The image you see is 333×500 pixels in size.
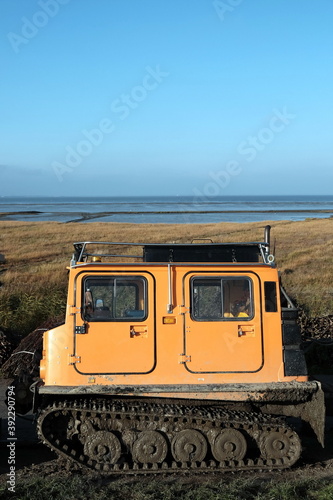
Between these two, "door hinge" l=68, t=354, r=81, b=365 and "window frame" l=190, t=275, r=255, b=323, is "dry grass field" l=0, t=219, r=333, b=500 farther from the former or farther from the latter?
"window frame" l=190, t=275, r=255, b=323

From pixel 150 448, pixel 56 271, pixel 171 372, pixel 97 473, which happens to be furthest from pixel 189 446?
pixel 56 271

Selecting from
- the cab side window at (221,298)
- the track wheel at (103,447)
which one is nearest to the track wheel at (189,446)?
the track wheel at (103,447)

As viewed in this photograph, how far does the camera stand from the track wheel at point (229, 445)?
783 cm

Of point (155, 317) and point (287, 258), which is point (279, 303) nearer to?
point (155, 317)

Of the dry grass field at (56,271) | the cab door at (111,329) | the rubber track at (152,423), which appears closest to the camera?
the rubber track at (152,423)

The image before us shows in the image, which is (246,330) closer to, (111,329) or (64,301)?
(111,329)

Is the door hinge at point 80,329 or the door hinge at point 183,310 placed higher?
the door hinge at point 183,310

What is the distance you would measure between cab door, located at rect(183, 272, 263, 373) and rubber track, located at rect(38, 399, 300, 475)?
637 mm

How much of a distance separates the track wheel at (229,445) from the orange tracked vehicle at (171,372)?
1 centimetres

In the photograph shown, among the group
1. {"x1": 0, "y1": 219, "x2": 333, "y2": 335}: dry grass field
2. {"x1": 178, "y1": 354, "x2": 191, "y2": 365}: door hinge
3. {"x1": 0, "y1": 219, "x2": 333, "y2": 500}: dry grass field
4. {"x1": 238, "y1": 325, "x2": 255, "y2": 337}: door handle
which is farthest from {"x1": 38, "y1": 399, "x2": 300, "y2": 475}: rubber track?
{"x1": 0, "y1": 219, "x2": 333, "y2": 335}: dry grass field

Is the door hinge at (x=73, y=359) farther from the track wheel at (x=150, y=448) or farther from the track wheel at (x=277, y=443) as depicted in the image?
the track wheel at (x=277, y=443)

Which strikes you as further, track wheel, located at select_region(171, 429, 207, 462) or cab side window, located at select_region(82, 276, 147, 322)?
cab side window, located at select_region(82, 276, 147, 322)

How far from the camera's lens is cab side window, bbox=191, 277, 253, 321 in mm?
8047

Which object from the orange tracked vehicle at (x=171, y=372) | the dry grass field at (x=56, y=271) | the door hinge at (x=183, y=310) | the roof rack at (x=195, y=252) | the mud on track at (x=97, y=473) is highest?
the dry grass field at (x=56, y=271)
